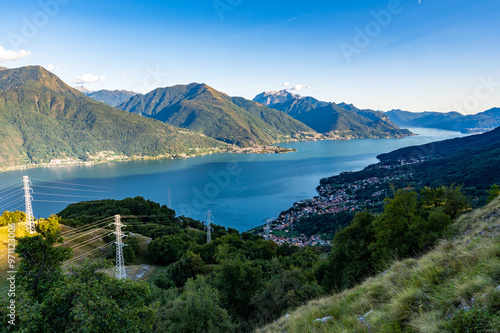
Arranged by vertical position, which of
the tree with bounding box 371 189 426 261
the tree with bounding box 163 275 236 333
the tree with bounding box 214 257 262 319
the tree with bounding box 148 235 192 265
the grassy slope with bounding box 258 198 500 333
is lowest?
the tree with bounding box 148 235 192 265

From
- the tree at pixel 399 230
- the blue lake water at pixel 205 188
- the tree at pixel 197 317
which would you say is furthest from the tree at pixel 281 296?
the blue lake water at pixel 205 188

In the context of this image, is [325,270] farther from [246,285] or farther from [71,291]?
[71,291]

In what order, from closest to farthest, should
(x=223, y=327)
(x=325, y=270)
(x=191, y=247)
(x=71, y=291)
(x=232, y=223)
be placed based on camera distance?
(x=71, y=291) → (x=223, y=327) → (x=325, y=270) → (x=191, y=247) → (x=232, y=223)

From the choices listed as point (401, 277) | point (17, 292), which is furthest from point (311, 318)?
point (17, 292)

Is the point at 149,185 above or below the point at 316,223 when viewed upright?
above

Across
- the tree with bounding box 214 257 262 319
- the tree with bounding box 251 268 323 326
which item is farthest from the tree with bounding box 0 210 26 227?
the tree with bounding box 251 268 323 326

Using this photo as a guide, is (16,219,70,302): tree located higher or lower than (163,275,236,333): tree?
higher

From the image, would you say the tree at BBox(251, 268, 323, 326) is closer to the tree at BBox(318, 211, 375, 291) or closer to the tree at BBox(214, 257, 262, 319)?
the tree at BBox(214, 257, 262, 319)

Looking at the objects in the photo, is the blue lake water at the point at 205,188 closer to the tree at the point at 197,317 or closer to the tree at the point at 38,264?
the tree at the point at 197,317

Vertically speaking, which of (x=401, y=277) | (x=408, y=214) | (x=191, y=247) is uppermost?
(x=401, y=277)
